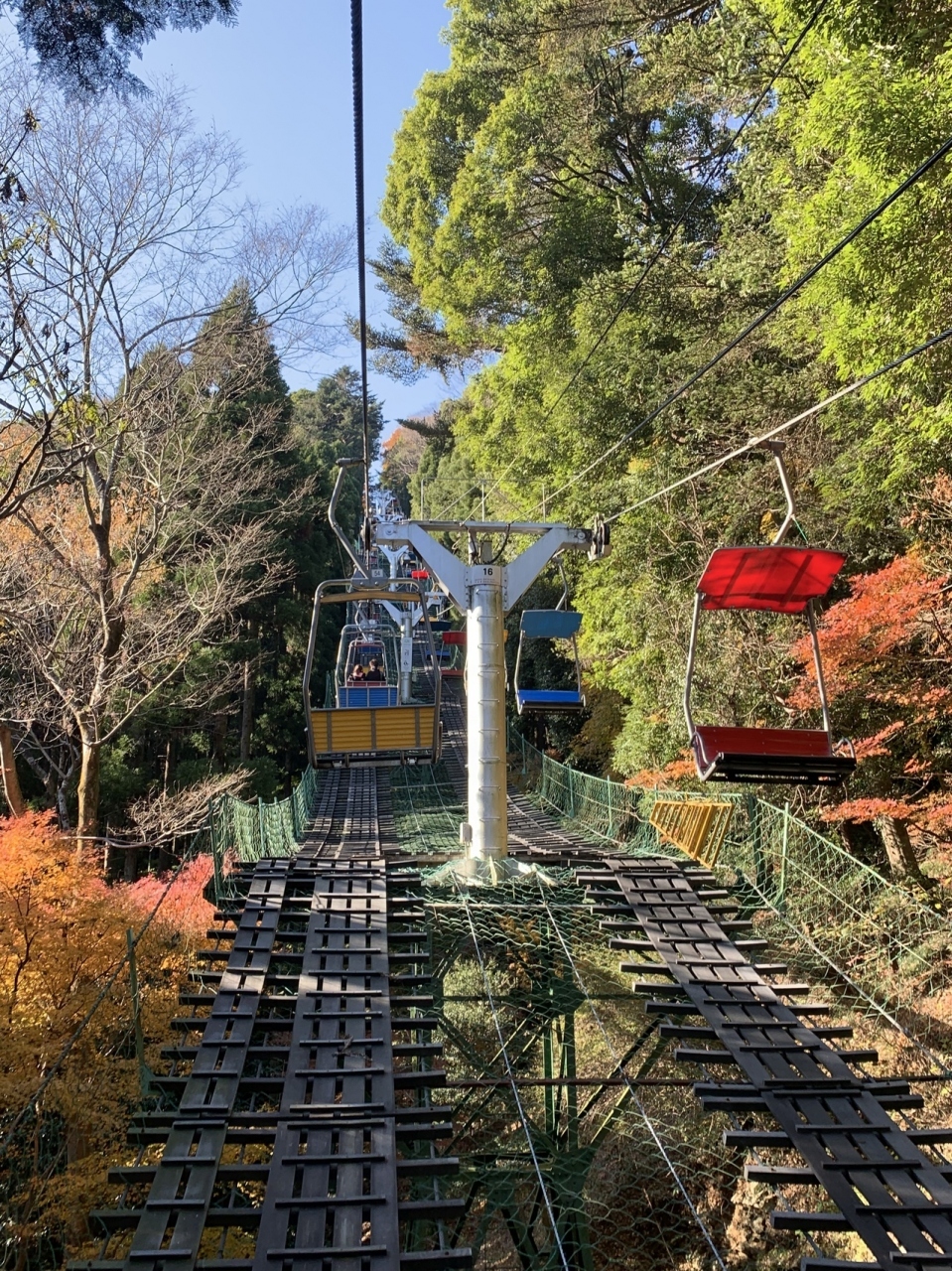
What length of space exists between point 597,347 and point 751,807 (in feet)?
30.1

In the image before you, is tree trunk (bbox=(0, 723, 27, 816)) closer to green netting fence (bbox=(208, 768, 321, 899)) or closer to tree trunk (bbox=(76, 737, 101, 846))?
tree trunk (bbox=(76, 737, 101, 846))

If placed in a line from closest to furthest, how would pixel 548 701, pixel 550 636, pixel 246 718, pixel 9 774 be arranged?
pixel 548 701 < pixel 550 636 < pixel 9 774 < pixel 246 718

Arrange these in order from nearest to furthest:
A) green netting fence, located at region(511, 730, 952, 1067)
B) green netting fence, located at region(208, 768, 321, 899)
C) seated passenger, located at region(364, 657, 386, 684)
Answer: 1. green netting fence, located at region(511, 730, 952, 1067)
2. green netting fence, located at region(208, 768, 321, 899)
3. seated passenger, located at region(364, 657, 386, 684)

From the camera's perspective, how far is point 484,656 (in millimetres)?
7258

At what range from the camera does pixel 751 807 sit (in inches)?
308

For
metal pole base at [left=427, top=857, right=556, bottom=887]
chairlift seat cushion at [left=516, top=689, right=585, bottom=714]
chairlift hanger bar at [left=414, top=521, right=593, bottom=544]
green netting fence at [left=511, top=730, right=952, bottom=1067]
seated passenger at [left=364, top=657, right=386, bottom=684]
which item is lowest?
green netting fence at [left=511, top=730, right=952, bottom=1067]

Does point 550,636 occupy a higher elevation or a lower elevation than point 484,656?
higher

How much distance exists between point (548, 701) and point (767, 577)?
4204 mm

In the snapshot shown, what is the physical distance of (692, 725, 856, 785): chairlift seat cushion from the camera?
221 inches

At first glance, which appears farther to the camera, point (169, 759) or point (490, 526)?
point (169, 759)

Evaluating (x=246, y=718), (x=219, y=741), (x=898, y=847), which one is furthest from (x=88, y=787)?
(x=246, y=718)

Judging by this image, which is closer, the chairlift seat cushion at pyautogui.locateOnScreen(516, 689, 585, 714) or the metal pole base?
the metal pole base

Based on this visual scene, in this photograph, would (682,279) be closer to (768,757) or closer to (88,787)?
(768,757)

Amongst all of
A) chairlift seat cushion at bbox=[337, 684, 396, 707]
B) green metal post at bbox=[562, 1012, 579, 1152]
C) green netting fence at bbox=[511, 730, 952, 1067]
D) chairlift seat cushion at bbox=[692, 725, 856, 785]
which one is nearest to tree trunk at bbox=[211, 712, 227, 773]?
chairlift seat cushion at bbox=[337, 684, 396, 707]
